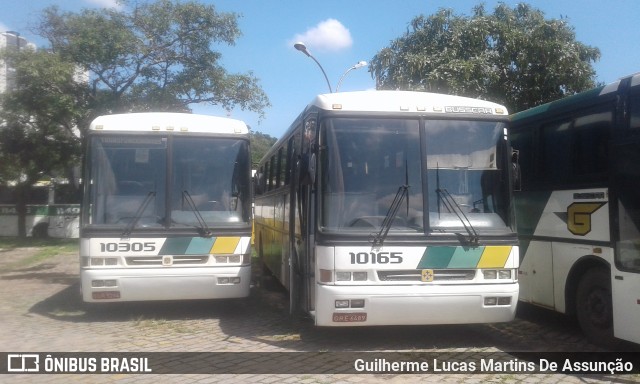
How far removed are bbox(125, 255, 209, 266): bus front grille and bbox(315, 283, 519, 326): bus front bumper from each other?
2641 millimetres

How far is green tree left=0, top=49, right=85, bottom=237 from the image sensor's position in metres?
21.3

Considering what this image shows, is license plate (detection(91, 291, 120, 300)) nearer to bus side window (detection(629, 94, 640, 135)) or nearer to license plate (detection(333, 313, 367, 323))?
license plate (detection(333, 313, 367, 323))

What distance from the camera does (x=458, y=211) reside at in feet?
24.9

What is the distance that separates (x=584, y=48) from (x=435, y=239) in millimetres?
11138

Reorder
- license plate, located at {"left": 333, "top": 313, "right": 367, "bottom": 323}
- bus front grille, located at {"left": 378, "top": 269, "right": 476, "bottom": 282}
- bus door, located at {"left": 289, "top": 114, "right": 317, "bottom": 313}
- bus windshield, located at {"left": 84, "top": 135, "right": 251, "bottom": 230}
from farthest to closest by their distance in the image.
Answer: bus windshield, located at {"left": 84, "top": 135, "right": 251, "bottom": 230}, bus door, located at {"left": 289, "top": 114, "right": 317, "bottom": 313}, bus front grille, located at {"left": 378, "top": 269, "right": 476, "bottom": 282}, license plate, located at {"left": 333, "top": 313, "right": 367, "bottom": 323}

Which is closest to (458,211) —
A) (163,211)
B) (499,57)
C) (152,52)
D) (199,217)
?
(199,217)

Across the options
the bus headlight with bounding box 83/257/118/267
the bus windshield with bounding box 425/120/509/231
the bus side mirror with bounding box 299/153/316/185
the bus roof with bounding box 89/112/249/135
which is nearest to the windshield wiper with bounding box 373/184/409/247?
the bus windshield with bounding box 425/120/509/231

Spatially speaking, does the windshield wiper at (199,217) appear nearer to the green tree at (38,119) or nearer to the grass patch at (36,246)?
→ the grass patch at (36,246)

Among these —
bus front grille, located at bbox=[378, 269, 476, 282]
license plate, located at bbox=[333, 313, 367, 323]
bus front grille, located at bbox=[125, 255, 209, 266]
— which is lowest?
license plate, located at bbox=[333, 313, 367, 323]

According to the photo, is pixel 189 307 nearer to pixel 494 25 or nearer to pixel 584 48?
pixel 494 25

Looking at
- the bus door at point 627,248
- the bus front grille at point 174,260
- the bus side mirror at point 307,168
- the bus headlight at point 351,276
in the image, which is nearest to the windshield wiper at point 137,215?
the bus front grille at point 174,260

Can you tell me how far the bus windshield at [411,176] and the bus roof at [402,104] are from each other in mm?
147

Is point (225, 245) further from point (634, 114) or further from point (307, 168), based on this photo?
point (634, 114)

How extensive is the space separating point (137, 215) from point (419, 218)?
14.0ft
